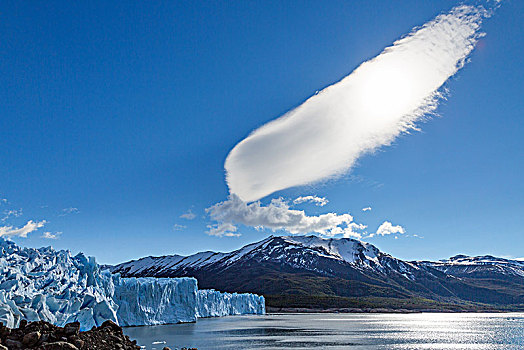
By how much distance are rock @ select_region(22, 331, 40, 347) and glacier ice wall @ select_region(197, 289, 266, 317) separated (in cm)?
3816

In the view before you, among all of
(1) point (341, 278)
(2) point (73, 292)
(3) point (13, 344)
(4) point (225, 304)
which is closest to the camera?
(3) point (13, 344)

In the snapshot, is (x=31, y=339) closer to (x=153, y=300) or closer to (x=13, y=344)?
(x=13, y=344)

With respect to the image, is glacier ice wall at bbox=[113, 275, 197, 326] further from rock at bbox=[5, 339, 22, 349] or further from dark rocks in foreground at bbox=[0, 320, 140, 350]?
rock at bbox=[5, 339, 22, 349]

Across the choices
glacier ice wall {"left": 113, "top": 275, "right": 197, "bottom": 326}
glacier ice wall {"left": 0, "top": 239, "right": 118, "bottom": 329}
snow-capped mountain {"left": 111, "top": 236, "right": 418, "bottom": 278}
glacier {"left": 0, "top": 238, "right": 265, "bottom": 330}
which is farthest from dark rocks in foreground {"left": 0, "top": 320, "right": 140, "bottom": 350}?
snow-capped mountain {"left": 111, "top": 236, "right": 418, "bottom": 278}

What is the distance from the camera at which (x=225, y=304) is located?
57469mm

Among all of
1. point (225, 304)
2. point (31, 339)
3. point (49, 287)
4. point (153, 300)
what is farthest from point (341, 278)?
point (31, 339)

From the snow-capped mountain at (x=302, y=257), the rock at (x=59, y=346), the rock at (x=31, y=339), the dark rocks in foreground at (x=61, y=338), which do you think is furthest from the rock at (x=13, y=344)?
the snow-capped mountain at (x=302, y=257)

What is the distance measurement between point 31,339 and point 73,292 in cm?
1269

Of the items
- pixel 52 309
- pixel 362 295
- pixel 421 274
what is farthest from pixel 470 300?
pixel 52 309

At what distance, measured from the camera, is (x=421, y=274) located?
14738cm

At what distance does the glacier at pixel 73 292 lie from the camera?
2034 cm

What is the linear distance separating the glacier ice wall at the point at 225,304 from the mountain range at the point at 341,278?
14864 millimetres

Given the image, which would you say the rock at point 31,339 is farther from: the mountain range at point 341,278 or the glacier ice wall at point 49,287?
the mountain range at point 341,278

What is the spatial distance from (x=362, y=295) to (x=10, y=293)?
3685 inches
